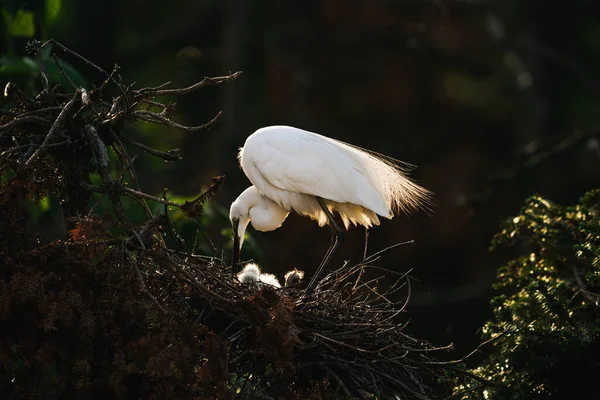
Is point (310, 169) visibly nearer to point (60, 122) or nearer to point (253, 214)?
point (253, 214)

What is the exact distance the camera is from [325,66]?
41.5ft

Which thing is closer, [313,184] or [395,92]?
[313,184]

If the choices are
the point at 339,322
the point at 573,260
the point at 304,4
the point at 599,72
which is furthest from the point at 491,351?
the point at 304,4

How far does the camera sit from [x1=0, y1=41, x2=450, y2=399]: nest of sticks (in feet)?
9.62

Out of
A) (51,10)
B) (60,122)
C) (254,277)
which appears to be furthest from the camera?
(51,10)

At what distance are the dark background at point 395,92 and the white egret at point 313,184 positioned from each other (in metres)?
5.75

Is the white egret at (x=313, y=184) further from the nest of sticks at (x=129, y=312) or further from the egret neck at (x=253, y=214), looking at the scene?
the nest of sticks at (x=129, y=312)

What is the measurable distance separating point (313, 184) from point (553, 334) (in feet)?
4.57

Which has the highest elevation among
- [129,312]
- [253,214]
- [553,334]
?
[553,334]

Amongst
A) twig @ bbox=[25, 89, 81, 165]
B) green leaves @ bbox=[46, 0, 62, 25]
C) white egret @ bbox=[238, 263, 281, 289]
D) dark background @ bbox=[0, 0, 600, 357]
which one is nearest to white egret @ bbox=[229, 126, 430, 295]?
white egret @ bbox=[238, 263, 281, 289]

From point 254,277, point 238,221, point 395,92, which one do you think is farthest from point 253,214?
point 395,92

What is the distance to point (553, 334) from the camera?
3.75 meters

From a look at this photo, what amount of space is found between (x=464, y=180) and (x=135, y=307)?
9.20 meters

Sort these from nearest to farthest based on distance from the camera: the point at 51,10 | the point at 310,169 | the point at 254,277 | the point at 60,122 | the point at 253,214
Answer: the point at 60,122 < the point at 254,277 < the point at 310,169 < the point at 253,214 < the point at 51,10
